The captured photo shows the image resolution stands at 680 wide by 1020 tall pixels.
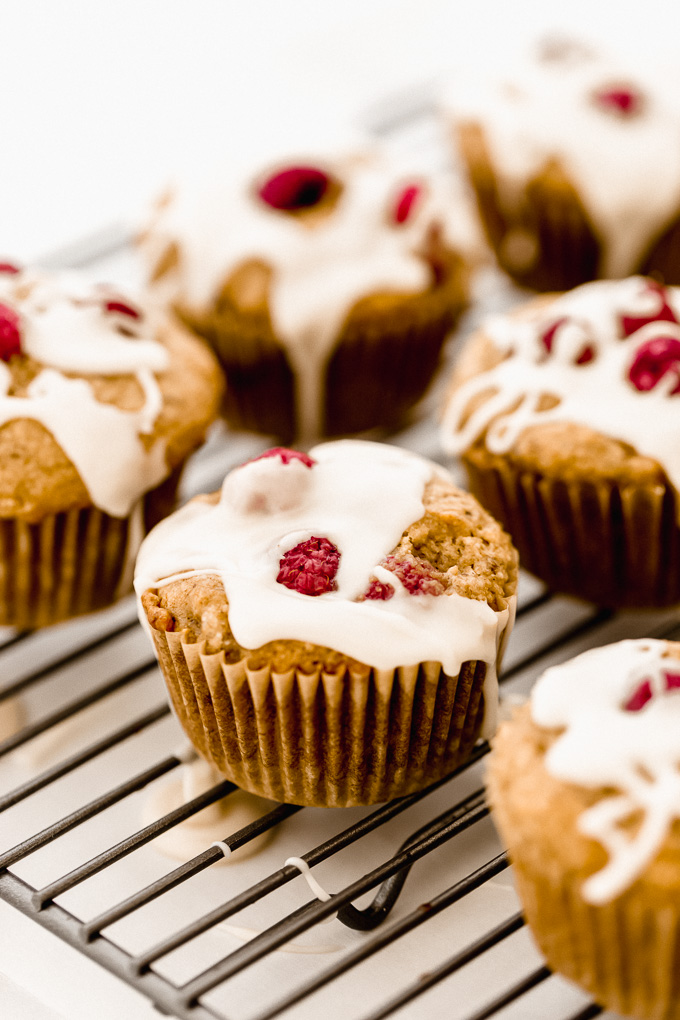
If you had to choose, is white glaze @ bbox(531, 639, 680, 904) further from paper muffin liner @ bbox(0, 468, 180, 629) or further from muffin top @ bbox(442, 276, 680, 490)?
paper muffin liner @ bbox(0, 468, 180, 629)

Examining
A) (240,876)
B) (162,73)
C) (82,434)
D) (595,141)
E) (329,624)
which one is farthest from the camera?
(162,73)

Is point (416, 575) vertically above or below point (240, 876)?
above

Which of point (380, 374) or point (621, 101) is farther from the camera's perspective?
point (621, 101)

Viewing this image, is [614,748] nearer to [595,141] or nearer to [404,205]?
[404,205]

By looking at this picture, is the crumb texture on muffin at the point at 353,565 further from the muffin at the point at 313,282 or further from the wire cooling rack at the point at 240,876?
the muffin at the point at 313,282

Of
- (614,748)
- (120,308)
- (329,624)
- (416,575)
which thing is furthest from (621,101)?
(614,748)

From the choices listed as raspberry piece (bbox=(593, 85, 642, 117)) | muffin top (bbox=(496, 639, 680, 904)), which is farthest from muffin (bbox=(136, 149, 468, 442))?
muffin top (bbox=(496, 639, 680, 904))
